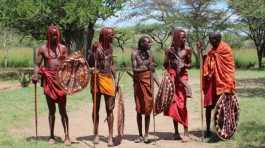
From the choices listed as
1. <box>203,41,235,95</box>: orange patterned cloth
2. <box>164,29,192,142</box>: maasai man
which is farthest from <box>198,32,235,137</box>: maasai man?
<box>164,29,192,142</box>: maasai man

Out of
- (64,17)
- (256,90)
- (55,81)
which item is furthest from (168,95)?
(64,17)

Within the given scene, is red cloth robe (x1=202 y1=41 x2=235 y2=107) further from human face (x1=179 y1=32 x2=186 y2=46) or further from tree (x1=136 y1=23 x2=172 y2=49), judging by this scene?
tree (x1=136 y1=23 x2=172 y2=49)

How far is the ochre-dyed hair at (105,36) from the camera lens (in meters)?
9.65

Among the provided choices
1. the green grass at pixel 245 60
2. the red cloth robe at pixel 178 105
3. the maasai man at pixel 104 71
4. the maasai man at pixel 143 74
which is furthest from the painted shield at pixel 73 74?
the green grass at pixel 245 60

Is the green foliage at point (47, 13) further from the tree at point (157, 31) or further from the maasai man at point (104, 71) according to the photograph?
the maasai man at point (104, 71)

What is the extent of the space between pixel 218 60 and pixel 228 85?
473mm

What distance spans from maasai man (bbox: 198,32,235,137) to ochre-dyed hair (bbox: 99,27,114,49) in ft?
5.81

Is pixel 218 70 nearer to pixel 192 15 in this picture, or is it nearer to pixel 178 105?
A: pixel 178 105

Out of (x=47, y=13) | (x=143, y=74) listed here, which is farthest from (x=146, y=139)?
(x=47, y=13)

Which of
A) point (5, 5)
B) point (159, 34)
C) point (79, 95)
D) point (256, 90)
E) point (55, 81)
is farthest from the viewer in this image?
point (159, 34)

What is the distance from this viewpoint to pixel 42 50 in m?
9.78

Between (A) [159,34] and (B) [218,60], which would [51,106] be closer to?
(B) [218,60]

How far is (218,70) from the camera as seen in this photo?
998cm

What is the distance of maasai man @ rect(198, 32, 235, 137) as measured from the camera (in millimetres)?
9930
